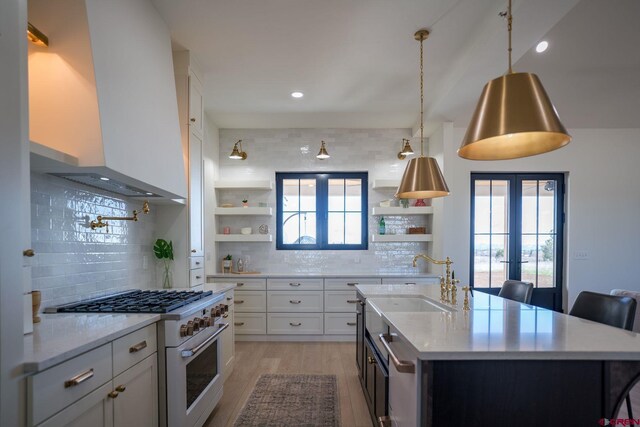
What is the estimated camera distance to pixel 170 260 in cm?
313

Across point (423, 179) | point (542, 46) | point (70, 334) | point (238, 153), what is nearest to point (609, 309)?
point (423, 179)

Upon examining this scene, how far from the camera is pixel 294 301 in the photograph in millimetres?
4449

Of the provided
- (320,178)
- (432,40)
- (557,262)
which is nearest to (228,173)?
(320,178)

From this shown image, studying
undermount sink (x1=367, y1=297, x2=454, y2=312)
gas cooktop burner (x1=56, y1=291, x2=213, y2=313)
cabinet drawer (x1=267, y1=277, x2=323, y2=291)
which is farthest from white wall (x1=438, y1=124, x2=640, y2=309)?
gas cooktop burner (x1=56, y1=291, x2=213, y2=313)

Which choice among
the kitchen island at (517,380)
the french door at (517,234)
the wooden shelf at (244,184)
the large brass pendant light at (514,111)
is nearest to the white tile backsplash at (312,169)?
the wooden shelf at (244,184)

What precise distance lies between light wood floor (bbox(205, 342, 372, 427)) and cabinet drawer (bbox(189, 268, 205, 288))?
0.96 meters

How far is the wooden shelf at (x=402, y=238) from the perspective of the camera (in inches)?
186

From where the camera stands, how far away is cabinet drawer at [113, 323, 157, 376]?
1.52m

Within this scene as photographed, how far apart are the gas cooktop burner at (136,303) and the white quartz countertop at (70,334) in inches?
2.6

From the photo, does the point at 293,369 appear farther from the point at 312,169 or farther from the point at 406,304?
the point at 312,169

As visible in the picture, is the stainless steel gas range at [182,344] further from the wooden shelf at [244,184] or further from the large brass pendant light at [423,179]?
the wooden shelf at [244,184]

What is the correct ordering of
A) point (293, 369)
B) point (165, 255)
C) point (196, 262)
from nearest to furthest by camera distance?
point (165, 255) → point (196, 262) → point (293, 369)

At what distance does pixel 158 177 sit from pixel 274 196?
2735mm

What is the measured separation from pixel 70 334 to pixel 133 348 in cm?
28
